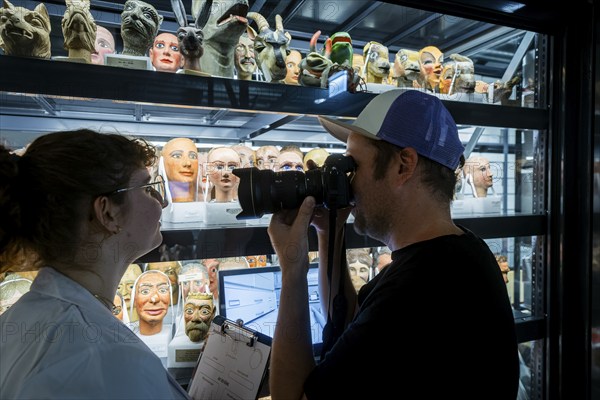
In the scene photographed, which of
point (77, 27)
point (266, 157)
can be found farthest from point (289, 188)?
point (77, 27)

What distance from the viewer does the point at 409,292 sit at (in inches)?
33.6

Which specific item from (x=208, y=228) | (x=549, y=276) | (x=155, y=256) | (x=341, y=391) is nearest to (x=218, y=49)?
(x=208, y=228)

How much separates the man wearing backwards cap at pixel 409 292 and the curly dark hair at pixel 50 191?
1.37ft

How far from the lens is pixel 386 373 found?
2.67ft

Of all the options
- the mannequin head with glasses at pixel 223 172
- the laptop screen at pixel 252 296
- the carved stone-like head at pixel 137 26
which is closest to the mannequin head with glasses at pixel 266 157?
the mannequin head with glasses at pixel 223 172

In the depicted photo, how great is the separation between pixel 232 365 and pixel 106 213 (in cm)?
46

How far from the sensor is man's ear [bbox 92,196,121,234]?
2.86ft

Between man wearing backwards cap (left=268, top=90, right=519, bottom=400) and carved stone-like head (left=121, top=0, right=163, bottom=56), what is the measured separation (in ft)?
2.38

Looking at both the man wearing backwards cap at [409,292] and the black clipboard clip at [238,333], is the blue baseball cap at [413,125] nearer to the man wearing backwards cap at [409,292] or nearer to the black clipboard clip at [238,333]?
the man wearing backwards cap at [409,292]

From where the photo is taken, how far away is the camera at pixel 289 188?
1002mm

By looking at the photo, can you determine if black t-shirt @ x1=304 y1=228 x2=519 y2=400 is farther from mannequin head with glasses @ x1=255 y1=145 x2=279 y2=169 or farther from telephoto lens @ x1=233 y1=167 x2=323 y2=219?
mannequin head with glasses @ x1=255 y1=145 x2=279 y2=169

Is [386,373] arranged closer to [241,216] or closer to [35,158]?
[241,216]

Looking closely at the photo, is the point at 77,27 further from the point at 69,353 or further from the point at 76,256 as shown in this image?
the point at 69,353

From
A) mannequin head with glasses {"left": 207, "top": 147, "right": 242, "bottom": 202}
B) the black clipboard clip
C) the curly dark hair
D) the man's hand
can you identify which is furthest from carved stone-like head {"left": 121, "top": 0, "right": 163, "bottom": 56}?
the black clipboard clip
